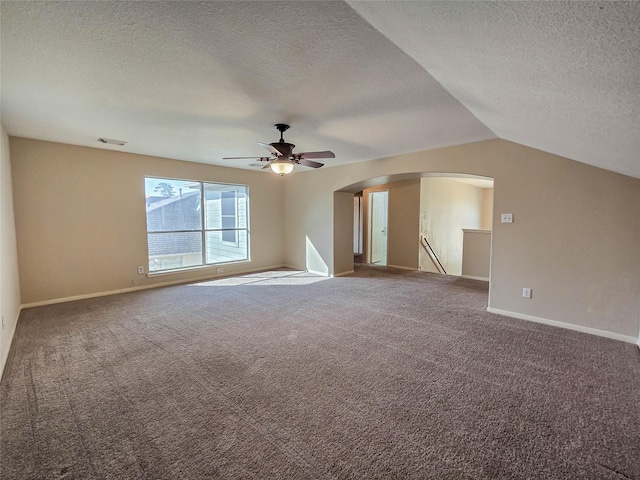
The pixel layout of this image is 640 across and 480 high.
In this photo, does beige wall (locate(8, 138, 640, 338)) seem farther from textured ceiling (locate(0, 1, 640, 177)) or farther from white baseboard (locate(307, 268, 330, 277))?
white baseboard (locate(307, 268, 330, 277))

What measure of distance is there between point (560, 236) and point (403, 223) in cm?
411

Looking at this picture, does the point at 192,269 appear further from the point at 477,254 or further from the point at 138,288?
the point at 477,254

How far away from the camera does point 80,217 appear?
4.66 meters

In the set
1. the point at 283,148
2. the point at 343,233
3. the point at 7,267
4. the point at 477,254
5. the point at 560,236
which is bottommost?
the point at 477,254

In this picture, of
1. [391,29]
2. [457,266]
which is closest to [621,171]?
[391,29]

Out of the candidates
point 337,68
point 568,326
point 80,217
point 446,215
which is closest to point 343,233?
point 446,215

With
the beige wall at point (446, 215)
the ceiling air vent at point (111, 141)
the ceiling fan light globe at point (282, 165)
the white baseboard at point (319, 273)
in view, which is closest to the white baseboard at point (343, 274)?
the white baseboard at point (319, 273)

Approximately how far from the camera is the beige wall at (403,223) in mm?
7332

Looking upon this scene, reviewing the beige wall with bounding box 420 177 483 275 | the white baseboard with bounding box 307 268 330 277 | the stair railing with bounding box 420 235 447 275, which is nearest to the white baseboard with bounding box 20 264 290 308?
the white baseboard with bounding box 307 268 330 277

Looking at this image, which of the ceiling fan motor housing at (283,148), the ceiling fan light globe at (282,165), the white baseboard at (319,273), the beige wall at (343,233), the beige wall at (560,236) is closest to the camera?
the beige wall at (560,236)

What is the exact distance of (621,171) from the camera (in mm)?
3066

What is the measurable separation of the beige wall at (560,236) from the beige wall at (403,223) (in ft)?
9.15

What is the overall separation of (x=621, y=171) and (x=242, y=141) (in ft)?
15.1

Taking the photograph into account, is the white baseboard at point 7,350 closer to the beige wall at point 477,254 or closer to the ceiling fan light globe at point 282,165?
the ceiling fan light globe at point 282,165
